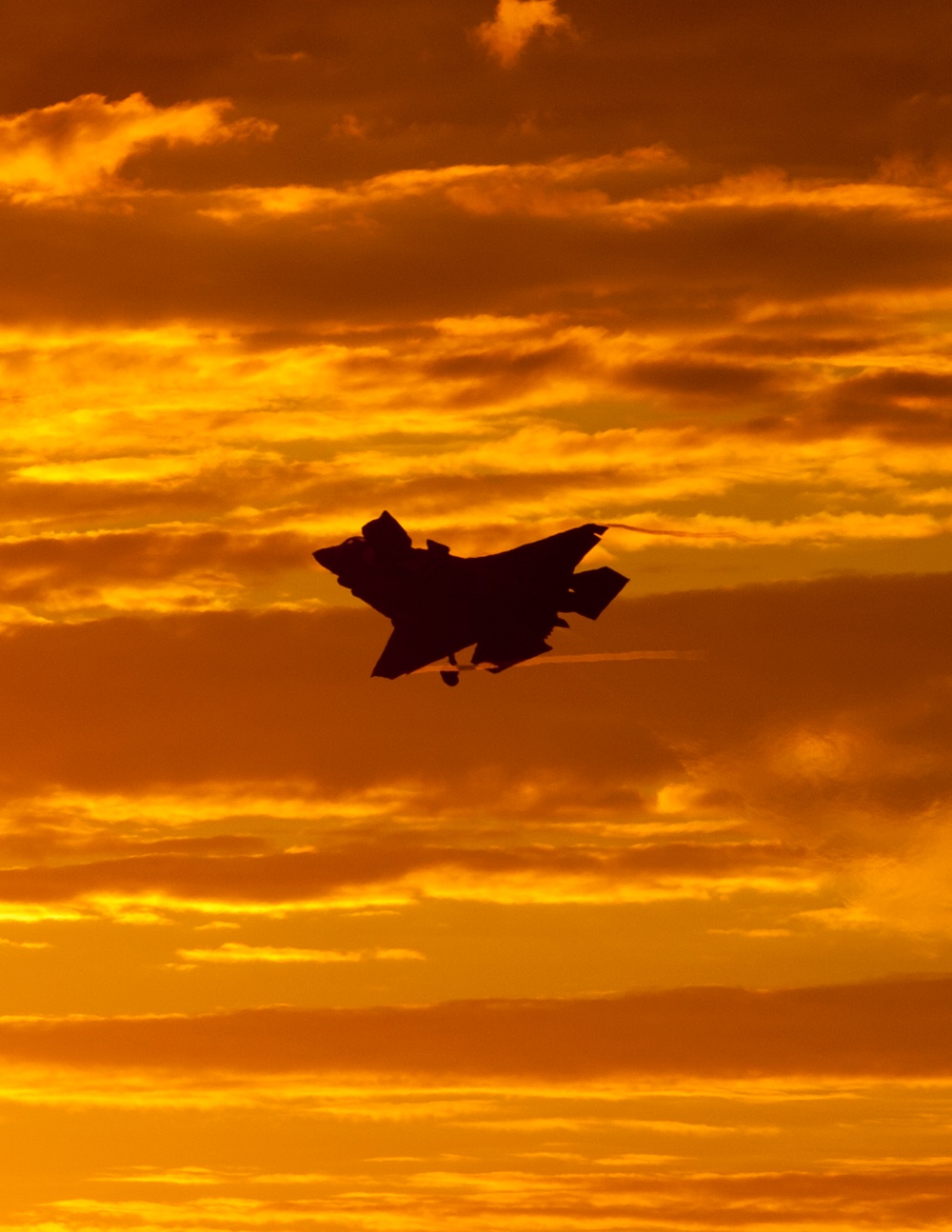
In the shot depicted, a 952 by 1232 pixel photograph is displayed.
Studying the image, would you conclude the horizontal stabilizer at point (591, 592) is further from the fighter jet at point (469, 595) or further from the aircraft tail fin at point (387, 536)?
the aircraft tail fin at point (387, 536)

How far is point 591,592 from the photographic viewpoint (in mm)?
134250

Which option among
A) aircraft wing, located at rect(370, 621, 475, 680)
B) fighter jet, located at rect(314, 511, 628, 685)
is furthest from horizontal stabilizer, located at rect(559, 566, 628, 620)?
aircraft wing, located at rect(370, 621, 475, 680)

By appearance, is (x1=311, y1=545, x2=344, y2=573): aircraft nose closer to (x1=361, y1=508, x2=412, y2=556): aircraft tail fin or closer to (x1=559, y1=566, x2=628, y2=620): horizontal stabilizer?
(x1=361, y1=508, x2=412, y2=556): aircraft tail fin

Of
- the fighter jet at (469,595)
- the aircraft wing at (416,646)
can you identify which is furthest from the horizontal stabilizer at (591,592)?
the aircraft wing at (416,646)

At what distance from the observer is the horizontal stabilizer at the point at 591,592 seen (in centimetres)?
13412

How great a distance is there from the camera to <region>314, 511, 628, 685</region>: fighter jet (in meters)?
133

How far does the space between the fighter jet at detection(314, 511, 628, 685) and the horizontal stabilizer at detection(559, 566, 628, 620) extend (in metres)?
0.04

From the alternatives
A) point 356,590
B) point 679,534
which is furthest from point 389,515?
point 679,534

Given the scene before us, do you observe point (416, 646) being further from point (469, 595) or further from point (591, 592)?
point (591, 592)

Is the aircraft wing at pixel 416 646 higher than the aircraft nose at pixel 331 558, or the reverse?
the aircraft nose at pixel 331 558

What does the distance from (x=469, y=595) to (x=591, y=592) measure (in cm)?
519

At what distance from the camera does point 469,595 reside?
436ft

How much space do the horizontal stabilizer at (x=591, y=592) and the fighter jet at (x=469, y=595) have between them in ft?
0.13

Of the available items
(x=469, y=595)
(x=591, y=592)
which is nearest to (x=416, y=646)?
(x=469, y=595)
